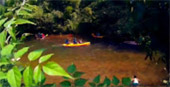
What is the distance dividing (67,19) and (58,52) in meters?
5.11

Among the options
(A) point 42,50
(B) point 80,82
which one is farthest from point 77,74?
(A) point 42,50

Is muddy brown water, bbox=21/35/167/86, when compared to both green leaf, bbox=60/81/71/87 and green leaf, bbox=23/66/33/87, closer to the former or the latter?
green leaf, bbox=60/81/71/87

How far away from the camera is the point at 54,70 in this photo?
51cm

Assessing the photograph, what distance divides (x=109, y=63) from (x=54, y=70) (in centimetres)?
1067

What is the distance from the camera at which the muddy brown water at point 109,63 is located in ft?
31.6

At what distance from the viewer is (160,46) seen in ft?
2.78

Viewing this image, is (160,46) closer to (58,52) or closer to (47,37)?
(58,52)

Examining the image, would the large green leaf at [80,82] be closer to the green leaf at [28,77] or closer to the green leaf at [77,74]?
the green leaf at [77,74]

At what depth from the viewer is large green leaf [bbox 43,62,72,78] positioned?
50cm

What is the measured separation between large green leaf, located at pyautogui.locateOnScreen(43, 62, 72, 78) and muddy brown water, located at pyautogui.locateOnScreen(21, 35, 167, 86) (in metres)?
7.91

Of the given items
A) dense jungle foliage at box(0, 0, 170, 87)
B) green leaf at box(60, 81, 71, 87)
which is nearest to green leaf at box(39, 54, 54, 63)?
dense jungle foliage at box(0, 0, 170, 87)

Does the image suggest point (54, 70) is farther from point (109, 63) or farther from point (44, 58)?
point (109, 63)

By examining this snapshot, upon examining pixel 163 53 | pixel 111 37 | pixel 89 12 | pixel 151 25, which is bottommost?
pixel 111 37

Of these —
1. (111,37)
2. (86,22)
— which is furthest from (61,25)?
(111,37)
